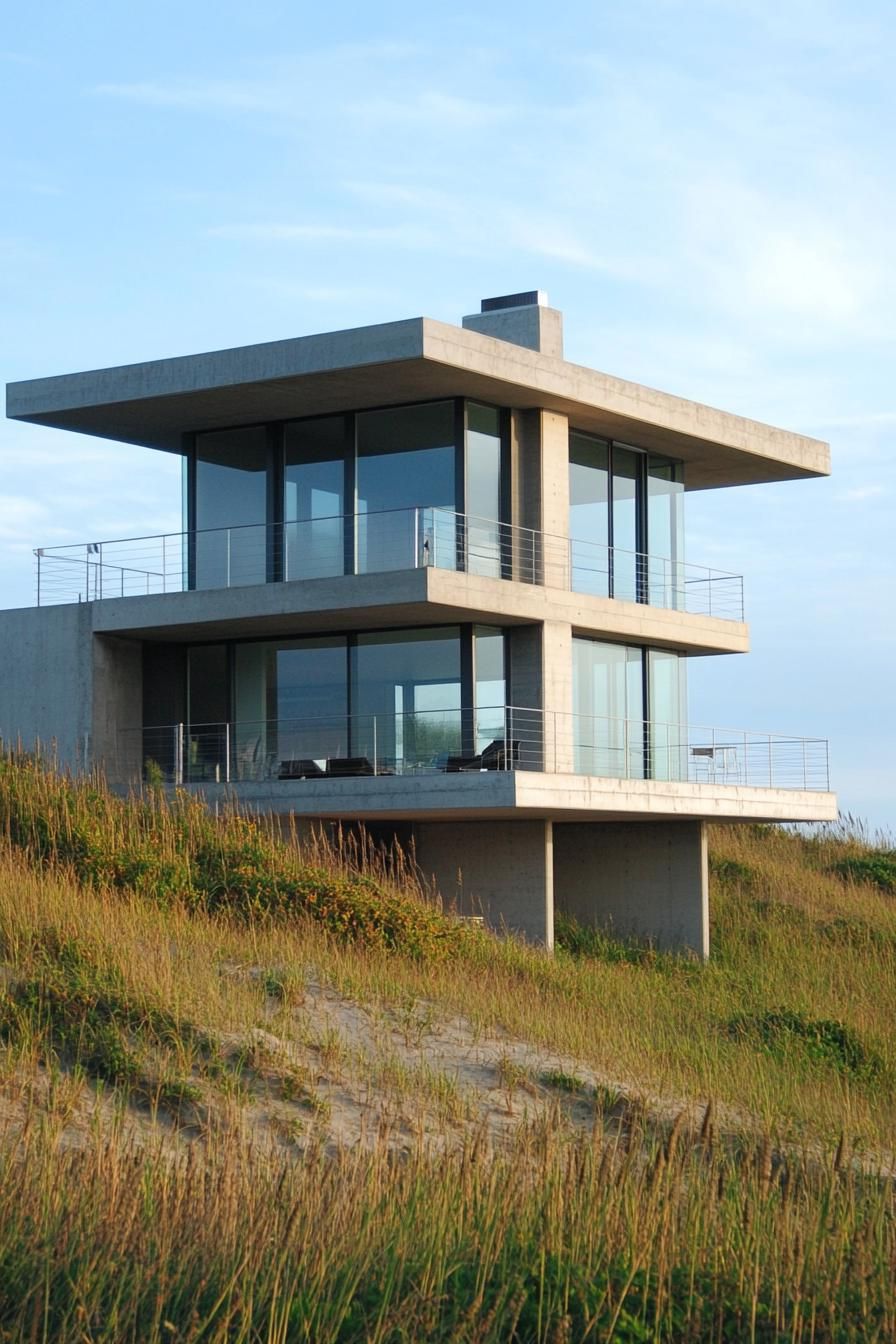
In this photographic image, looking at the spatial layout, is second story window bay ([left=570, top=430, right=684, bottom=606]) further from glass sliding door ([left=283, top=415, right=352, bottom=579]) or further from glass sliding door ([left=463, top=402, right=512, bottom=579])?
glass sliding door ([left=283, top=415, right=352, bottom=579])

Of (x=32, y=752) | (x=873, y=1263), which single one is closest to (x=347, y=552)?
Result: (x=32, y=752)

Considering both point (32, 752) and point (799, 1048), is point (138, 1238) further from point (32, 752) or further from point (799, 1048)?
point (32, 752)

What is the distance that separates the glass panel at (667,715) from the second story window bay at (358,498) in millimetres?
4149

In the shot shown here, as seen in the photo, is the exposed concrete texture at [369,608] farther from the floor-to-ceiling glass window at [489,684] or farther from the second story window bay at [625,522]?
the second story window bay at [625,522]

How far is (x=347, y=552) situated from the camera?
23.7m

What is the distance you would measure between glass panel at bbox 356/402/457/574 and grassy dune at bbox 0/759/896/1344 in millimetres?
4210

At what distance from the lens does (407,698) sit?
23.7 meters

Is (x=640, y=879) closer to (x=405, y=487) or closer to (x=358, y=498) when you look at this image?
(x=405, y=487)

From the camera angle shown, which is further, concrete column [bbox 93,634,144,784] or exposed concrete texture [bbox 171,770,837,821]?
concrete column [bbox 93,634,144,784]

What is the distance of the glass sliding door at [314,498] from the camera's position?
2394cm

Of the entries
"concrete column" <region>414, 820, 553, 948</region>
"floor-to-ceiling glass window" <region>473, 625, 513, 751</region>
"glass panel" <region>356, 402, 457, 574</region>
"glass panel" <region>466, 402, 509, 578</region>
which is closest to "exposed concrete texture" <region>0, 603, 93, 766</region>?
"glass panel" <region>356, 402, 457, 574</region>

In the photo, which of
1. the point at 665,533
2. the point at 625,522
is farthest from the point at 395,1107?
the point at 665,533

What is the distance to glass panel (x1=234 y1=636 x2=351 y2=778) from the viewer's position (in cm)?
2398

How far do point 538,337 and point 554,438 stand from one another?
1738 mm
